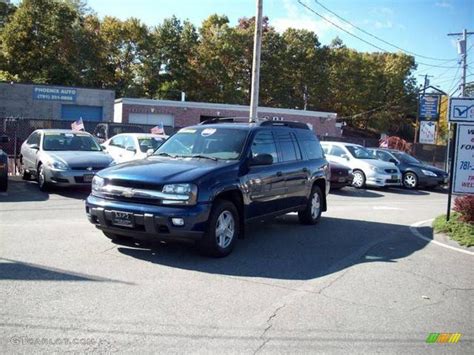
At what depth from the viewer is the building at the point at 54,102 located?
32.2 metres

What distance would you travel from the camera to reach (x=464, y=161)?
1062 centimetres

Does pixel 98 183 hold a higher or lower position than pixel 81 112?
lower

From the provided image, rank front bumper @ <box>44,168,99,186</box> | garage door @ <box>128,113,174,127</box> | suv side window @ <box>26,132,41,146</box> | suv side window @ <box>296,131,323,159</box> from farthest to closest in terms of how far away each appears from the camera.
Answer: garage door @ <box>128,113,174,127</box>
suv side window @ <box>26,132,41,146</box>
front bumper @ <box>44,168,99,186</box>
suv side window @ <box>296,131,323,159</box>

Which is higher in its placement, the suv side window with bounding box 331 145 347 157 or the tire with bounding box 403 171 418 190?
the suv side window with bounding box 331 145 347 157

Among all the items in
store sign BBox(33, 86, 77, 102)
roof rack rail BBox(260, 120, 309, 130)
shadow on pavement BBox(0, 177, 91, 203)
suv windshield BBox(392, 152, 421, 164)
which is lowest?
shadow on pavement BBox(0, 177, 91, 203)

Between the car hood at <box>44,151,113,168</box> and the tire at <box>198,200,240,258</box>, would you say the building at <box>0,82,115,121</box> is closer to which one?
the car hood at <box>44,151,113,168</box>

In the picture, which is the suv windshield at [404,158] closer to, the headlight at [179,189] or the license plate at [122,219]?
the headlight at [179,189]

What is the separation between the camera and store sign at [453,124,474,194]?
10578mm

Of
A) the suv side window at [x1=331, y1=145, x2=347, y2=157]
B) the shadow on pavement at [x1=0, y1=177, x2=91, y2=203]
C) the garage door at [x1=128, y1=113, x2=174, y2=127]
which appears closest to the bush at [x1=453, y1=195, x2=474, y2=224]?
the shadow on pavement at [x1=0, y1=177, x2=91, y2=203]

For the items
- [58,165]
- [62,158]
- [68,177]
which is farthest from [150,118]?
[68,177]

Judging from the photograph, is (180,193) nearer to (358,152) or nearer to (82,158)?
(82,158)

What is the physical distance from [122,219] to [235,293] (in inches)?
76.9

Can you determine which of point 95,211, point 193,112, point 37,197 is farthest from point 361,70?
point 95,211

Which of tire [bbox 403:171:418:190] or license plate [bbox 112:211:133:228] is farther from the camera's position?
tire [bbox 403:171:418:190]
